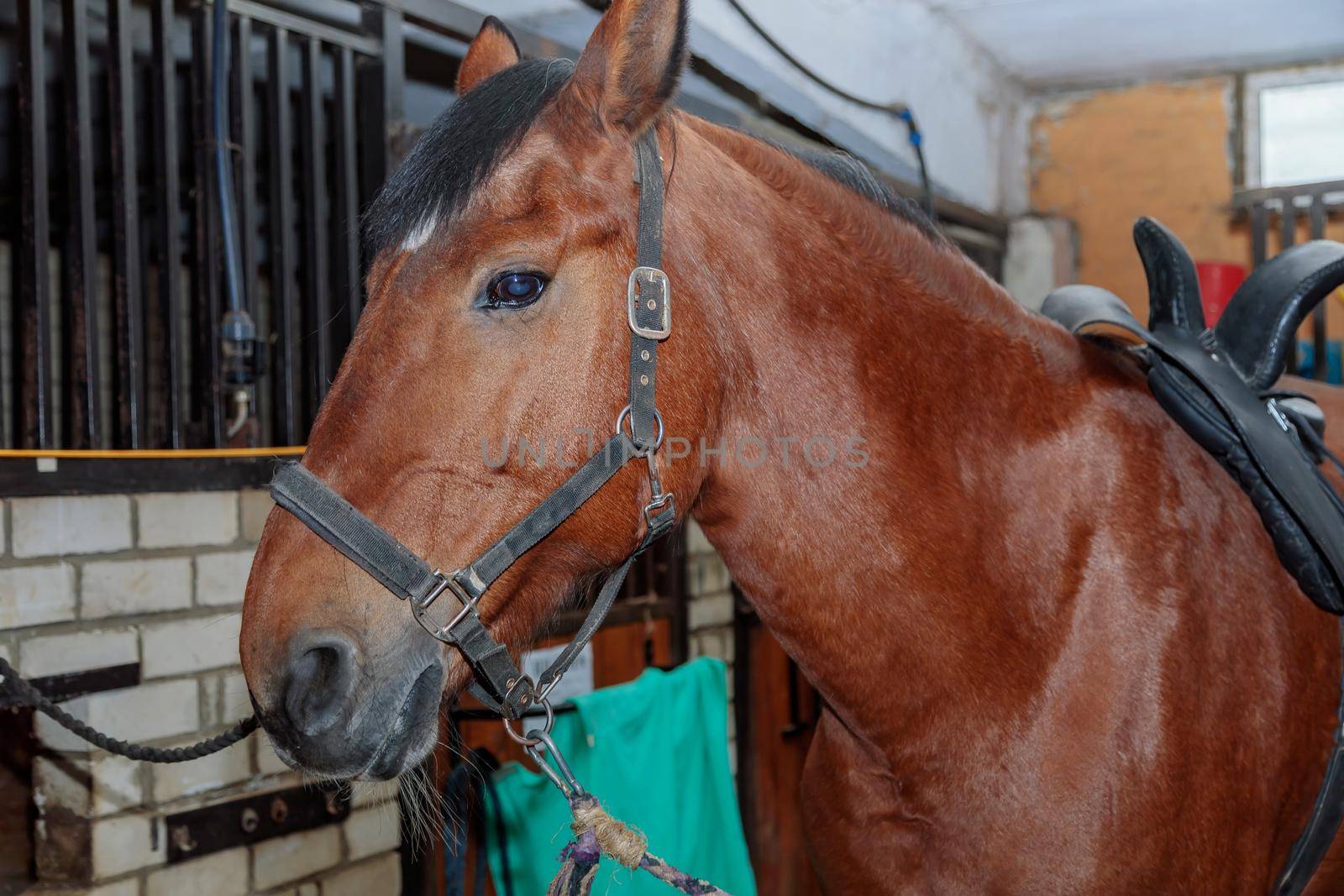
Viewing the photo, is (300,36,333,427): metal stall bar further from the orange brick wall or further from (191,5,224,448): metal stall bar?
the orange brick wall

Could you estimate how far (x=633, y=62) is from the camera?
1.16 m

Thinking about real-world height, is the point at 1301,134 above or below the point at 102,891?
above

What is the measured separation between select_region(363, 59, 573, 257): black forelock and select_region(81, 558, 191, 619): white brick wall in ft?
3.55

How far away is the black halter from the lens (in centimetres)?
105

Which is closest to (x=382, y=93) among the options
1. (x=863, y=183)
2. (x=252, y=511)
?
(x=252, y=511)

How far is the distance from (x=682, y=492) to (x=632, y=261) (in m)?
0.28

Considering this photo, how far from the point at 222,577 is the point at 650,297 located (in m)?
1.38

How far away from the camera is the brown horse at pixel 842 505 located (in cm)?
109

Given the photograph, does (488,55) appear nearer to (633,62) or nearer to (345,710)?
(633,62)

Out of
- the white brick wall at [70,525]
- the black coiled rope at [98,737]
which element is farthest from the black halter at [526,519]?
Answer: the white brick wall at [70,525]

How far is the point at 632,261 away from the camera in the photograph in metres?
1.17

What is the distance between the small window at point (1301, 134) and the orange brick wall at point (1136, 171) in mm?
197

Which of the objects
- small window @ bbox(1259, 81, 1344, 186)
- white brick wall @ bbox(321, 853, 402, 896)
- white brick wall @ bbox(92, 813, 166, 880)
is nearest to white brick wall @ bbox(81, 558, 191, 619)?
white brick wall @ bbox(92, 813, 166, 880)

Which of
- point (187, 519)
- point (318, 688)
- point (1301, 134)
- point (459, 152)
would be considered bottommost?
point (318, 688)
